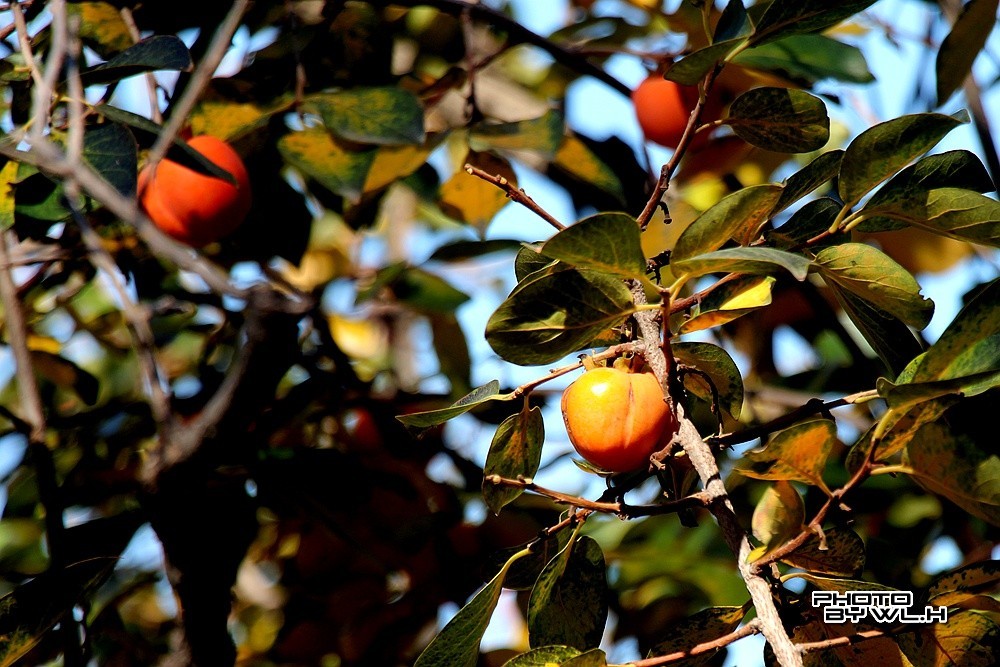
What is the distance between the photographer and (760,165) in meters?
1.36

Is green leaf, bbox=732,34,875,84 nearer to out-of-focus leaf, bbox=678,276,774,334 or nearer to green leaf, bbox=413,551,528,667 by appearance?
out-of-focus leaf, bbox=678,276,774,334

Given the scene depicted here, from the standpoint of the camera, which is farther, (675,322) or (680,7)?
(680,7)

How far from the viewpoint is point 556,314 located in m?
0.58

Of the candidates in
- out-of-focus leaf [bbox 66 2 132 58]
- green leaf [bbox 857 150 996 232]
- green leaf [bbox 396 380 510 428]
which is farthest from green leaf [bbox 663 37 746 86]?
out-of-focus leaf [bbox 66 2 132 58]

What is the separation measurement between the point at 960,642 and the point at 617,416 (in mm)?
252

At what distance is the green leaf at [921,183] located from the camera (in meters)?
0.61

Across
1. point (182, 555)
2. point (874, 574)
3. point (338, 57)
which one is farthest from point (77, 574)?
point (874, 574)

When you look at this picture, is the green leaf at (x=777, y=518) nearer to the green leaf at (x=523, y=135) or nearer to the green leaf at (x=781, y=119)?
the green leaf at (x=781, y=119)

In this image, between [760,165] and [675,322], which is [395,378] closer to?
[760,165]

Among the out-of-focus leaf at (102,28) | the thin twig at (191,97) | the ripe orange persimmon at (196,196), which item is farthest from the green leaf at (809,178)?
the out-of-focus leaf at (102,28)

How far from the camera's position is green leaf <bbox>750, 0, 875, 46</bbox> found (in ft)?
2.11

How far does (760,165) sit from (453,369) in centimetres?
52

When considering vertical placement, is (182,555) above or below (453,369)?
above

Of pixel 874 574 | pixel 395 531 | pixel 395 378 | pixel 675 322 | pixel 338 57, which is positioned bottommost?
pixel 395 378
